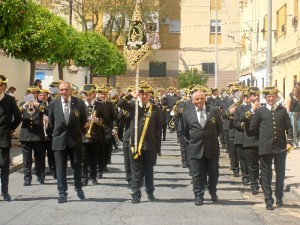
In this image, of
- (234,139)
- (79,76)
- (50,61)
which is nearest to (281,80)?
(79,76)

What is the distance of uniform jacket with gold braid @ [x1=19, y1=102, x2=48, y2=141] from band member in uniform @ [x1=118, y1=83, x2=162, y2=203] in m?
2.59

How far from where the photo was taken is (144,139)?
39.7 feet

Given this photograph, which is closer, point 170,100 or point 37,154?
point 37,154

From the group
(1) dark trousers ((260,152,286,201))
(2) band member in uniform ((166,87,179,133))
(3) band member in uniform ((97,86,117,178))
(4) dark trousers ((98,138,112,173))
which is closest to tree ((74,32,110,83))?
(2) band member in uniform ((166,87,179,133))

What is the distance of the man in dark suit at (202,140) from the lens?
38.9 ft

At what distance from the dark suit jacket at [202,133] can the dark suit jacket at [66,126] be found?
1.78 metres

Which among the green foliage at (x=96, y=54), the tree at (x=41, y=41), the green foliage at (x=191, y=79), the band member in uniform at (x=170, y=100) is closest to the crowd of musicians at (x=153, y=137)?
the tree at (x=41, y=41)

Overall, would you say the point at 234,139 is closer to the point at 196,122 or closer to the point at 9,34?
the point at 196,122

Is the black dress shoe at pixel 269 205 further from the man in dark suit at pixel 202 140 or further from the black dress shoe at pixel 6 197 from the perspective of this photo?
the black dress shoe at pixel 6 197

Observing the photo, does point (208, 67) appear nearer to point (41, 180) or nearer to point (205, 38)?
point (205, 38)

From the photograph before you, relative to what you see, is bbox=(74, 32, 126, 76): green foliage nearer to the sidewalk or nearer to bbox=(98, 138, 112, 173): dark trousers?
the sidewalk

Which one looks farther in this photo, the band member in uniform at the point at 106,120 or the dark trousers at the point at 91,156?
the band member in uniform at the point at 106,120

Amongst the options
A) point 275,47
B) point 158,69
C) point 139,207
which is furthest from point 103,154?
point 158,69

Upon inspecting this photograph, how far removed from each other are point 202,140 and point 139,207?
1548 millimetres
